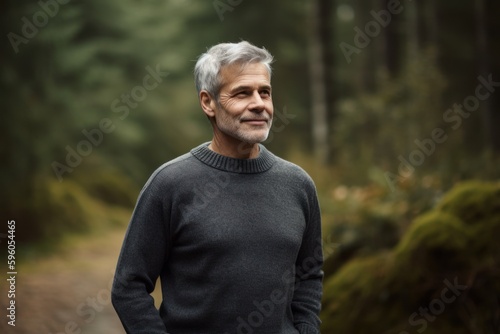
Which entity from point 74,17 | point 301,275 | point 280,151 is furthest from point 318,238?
point 280,151

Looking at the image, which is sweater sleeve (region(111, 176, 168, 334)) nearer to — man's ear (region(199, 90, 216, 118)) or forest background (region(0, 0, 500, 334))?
man's ear (region(199, 90, 216, 118))

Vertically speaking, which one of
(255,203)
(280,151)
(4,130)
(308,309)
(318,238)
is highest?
(255,203)

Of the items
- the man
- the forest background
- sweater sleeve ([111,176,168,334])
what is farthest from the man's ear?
the forest background

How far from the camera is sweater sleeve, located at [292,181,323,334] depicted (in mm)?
3369

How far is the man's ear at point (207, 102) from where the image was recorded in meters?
3.21

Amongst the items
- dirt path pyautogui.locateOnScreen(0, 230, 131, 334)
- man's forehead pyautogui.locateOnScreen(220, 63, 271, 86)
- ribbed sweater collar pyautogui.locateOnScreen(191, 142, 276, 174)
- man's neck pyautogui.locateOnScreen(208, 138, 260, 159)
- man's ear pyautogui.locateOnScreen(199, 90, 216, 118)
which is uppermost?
man's forehead pyautogui.locateOnScreen(220, 63, 271, 86)

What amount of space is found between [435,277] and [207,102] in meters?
2.76

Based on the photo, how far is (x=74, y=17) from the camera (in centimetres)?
1384

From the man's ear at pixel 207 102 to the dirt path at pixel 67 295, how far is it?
16.1ft

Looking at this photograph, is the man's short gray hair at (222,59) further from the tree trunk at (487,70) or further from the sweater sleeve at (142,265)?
the tree trunk at (487,70)

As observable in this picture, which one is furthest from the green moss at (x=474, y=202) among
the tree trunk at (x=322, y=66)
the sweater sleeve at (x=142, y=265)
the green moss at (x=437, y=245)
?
the tree trunk at (x=322, y=66)

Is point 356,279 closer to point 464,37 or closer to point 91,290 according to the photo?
point 91,290

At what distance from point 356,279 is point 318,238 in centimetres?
227

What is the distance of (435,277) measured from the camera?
5.11 metres
